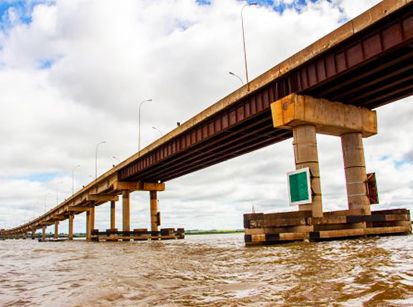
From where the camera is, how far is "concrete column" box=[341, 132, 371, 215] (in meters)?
26.4

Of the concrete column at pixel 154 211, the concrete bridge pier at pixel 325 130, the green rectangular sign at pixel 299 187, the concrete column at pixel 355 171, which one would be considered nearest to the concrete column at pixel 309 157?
the concrete bridge pier at pixel 325 130

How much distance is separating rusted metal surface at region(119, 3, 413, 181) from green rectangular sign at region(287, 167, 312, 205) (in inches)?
211

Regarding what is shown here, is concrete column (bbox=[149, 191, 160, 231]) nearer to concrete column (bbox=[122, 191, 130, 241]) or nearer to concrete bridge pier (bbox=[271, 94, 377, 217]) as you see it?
concrete column (bbox=[122, 191, 130, 241])

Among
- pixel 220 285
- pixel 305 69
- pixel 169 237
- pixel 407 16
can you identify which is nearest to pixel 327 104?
pixel 305 69

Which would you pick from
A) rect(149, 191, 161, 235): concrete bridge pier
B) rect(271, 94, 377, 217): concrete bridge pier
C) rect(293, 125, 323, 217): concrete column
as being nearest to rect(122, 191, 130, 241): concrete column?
rect(149, 191, 161, 235): concrete bridge pier

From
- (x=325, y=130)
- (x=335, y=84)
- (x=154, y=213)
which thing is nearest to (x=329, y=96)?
(x=335, y=84)

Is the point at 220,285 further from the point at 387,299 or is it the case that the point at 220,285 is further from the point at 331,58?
the point at 331,58

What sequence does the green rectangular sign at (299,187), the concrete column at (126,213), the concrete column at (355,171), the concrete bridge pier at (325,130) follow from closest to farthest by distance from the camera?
the green rectangular sign at (299,187)
the concrete bridge pier at (325,130)
the concrete column at (355,171)
the concrete column at (126,213)

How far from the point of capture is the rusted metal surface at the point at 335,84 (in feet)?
63.5

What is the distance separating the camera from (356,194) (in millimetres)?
26609

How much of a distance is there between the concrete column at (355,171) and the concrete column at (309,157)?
4.61 meters

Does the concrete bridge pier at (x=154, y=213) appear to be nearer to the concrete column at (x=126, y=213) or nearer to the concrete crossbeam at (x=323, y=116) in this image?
the concrete column at (x=126, y=213)

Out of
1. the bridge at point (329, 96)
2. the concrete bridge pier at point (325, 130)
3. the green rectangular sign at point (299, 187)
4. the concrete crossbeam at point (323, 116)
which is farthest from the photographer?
the concrete crossbeam at point (323, 116)

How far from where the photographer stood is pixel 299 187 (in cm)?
2356
